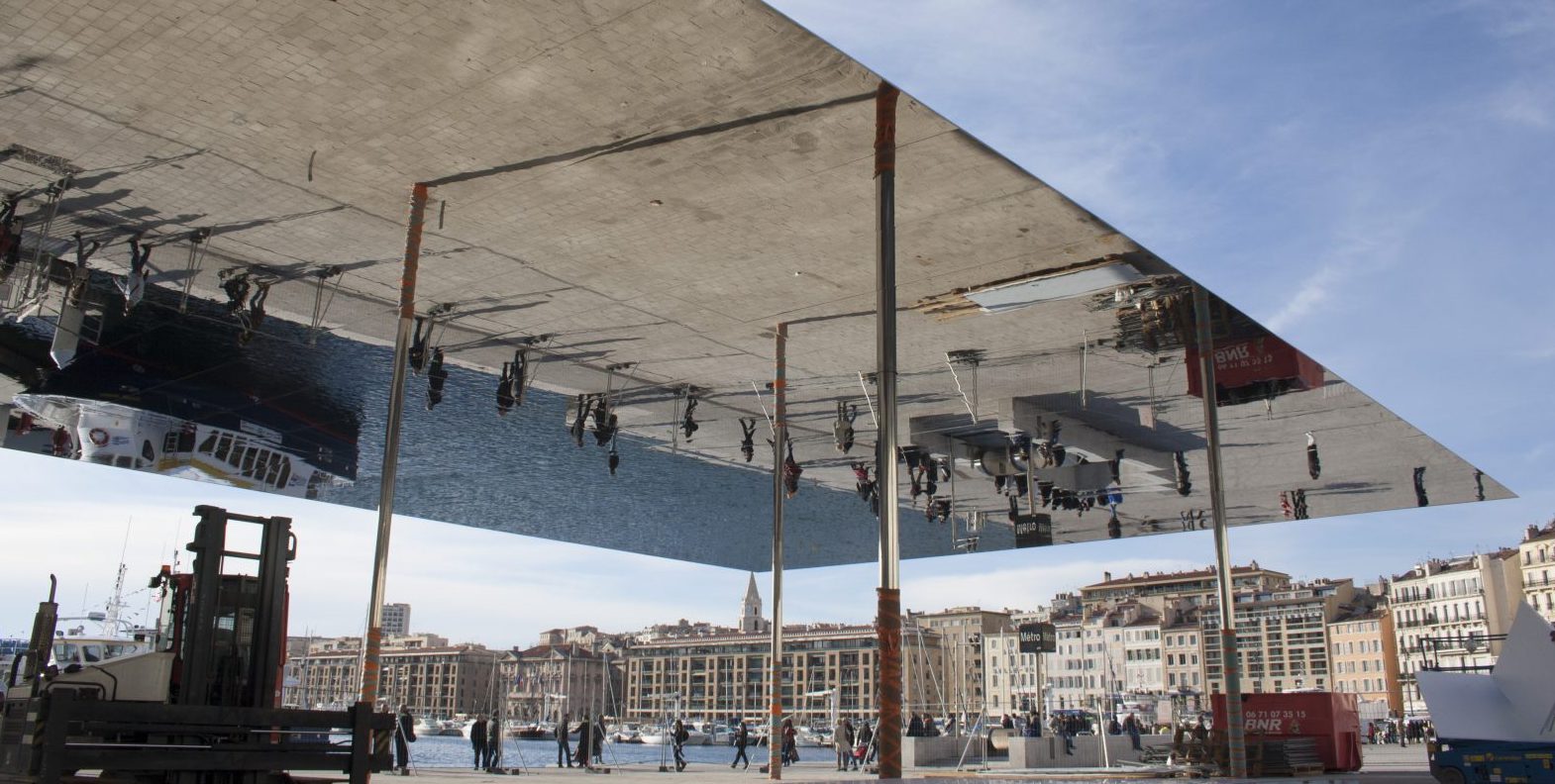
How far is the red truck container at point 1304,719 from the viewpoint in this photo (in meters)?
15.9

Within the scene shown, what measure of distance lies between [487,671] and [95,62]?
611 ft

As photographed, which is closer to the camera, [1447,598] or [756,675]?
[1447,598]

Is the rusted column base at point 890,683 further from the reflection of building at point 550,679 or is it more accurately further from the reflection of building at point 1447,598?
the reflection of building at point 550,679

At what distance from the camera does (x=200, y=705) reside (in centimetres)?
933

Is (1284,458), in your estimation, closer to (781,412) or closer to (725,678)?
(781,412)

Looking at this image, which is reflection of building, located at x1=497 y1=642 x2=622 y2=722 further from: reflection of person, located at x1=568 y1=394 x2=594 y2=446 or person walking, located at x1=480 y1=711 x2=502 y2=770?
reflection of person, located at x1=568 y1=394 x2=594 y2=446

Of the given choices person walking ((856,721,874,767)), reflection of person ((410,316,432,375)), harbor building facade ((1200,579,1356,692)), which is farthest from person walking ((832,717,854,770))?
harbor building facade ((1200,579,1356,692))

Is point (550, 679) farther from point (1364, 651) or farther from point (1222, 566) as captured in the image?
point (1222, 566)

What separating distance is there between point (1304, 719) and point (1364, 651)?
13399cm

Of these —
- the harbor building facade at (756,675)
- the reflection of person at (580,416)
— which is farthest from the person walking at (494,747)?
the harbor building facade at (756,675)

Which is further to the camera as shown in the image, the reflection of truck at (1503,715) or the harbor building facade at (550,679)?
the harbor building facade at (550,679)

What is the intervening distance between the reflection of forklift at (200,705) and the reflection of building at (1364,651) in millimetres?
134086

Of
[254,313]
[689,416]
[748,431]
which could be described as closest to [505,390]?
[689,416]

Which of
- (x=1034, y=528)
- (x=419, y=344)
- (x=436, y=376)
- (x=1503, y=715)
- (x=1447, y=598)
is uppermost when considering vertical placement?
(x=1447, y=598)
